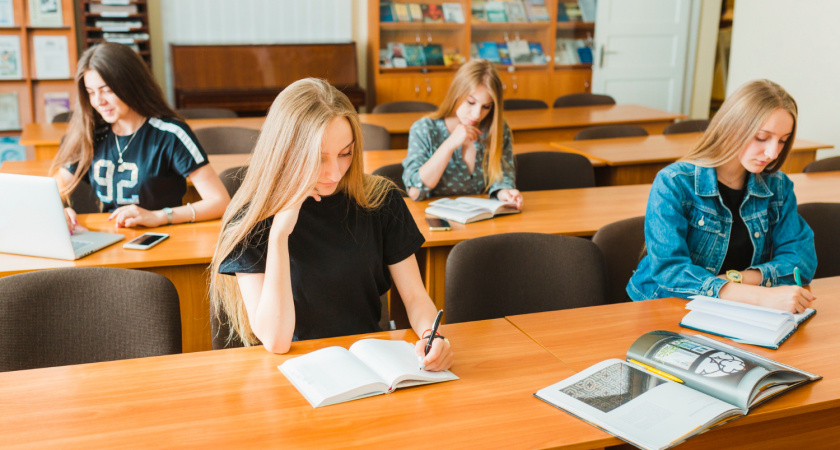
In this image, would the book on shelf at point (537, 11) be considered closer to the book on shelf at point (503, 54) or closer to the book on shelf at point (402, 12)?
the book on shelf at point (503, 54)

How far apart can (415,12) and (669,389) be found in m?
5.85

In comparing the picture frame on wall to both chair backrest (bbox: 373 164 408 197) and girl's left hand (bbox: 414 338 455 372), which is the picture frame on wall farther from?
girl's left hand (bbox: 414 338 455 372)

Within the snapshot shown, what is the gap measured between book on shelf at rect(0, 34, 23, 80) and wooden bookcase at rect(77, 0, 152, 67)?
0.51 metres

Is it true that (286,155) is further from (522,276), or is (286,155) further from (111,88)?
(111,88)

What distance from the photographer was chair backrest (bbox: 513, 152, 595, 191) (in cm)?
336

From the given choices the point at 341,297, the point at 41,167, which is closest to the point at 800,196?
the point at 341,297

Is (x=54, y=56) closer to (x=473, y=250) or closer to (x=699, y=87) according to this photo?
(x=473, y=250)

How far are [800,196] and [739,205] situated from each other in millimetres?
1227

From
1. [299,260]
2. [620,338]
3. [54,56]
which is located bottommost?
[620,338]

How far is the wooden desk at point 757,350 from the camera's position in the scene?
1390mm

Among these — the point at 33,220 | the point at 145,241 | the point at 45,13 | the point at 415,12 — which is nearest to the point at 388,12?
the point at 415,12

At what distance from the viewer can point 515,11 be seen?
→ 7.06m

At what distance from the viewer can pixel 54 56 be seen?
5.79m

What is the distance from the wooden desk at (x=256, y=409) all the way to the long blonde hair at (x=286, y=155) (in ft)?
0.98
